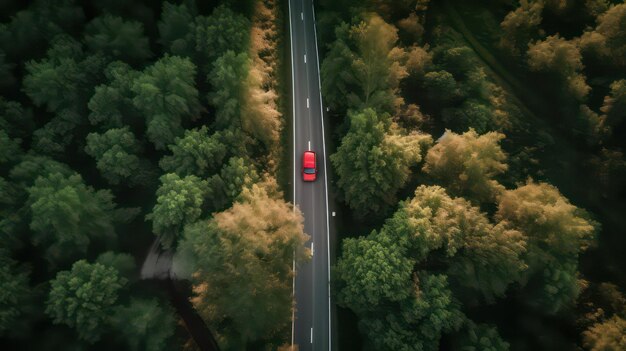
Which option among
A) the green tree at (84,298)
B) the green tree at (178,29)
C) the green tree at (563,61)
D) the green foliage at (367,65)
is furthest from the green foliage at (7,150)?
the green tree at (563,61)

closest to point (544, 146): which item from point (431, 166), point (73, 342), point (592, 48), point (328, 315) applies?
point (592, 48)

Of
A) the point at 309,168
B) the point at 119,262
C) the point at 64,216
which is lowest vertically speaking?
the point at 119,262

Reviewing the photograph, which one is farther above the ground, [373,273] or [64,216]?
[64,216]

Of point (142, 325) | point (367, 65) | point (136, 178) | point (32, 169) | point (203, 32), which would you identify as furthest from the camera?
point (367, 65)

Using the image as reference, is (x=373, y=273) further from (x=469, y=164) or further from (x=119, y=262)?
(x=119, y=262)

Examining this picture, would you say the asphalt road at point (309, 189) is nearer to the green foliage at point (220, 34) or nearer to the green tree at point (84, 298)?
the green foliage at point (220, 34)

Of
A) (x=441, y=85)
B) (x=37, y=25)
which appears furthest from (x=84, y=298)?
(x=441, y=85)
